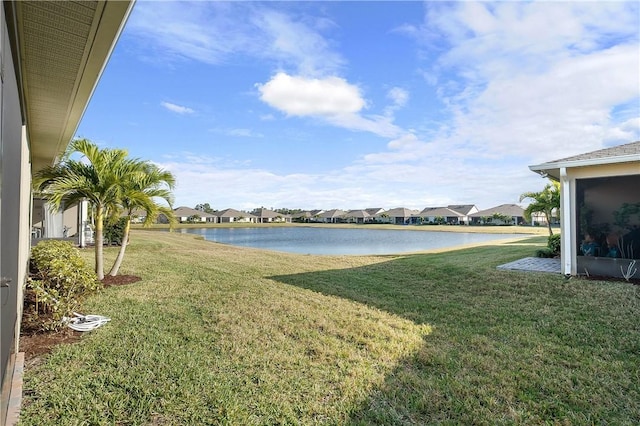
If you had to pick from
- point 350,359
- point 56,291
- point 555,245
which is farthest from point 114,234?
point 555,245

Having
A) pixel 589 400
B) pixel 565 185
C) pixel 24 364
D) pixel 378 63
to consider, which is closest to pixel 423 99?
pixel 378 63

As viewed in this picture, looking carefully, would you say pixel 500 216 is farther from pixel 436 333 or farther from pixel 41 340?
pixel 41 340

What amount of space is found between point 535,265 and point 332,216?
253 feet

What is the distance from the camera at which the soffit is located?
2287 millimetres

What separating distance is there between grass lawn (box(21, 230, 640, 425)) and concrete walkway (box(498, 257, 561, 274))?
153 cm

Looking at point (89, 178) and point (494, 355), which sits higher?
point (89, 178)

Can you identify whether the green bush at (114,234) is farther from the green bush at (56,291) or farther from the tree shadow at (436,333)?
the green bush at (56,291)

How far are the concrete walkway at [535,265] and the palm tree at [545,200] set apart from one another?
2.76 meters

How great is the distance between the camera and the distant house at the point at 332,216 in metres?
85.4

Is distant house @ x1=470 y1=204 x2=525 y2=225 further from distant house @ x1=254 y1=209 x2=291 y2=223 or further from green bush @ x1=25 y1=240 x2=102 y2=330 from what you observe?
green bush @ x1=25 y1=240 x2=102 y2=330

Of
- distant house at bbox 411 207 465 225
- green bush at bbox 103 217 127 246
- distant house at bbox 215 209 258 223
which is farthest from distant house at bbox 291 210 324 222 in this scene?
green bush at bbox 103 217 127 246

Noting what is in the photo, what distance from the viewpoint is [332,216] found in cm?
8594

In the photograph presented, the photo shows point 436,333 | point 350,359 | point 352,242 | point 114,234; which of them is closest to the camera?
point 350,359

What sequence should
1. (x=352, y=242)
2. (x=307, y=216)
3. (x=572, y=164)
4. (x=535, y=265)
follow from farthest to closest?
(x=307, y=216) < (x=352, y=242) < (x=535, y=265) < (x=572, y=164)
